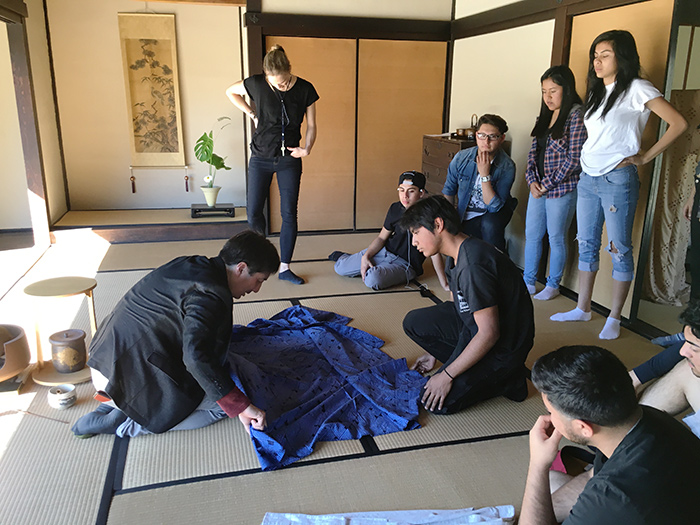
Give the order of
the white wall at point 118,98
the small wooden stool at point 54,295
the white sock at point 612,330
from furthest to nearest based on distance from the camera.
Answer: the white wall at point 118,98
the white sock at point 612,330
the small wooden stool at point 54,295

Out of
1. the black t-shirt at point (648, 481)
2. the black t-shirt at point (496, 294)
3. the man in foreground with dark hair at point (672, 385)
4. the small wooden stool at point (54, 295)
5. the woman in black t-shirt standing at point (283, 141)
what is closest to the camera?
the black t-shirt at point (648, 481)

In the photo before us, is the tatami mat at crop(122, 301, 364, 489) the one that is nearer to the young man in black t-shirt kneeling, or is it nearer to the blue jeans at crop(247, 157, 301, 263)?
the young man in black t-shirt kneeling

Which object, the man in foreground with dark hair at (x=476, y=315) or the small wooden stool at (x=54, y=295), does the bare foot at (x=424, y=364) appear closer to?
the man in foreground with dark hair at (x=476, y=315)

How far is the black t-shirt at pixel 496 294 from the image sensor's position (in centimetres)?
212

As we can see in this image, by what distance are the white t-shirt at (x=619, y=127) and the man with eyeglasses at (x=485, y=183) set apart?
70 cm

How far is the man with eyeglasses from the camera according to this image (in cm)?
358

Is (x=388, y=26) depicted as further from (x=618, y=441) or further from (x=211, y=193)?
(x=618, y=441)

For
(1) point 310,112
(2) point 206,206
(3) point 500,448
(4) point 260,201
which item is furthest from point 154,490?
(2) point 206,206

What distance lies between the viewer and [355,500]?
6.02 feet

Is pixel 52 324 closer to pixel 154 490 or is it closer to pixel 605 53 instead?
pixel 154 490

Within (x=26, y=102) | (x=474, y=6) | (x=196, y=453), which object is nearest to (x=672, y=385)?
(x=196, y=453)

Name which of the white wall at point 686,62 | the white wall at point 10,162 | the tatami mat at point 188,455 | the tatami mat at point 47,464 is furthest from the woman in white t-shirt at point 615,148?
the white wall at point 10,162

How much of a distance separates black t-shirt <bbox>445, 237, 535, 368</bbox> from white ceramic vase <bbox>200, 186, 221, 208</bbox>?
3.50m

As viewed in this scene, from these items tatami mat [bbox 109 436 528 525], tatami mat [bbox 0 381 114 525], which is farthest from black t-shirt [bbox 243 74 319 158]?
tatami mat [bbox 109 436 528 525]
